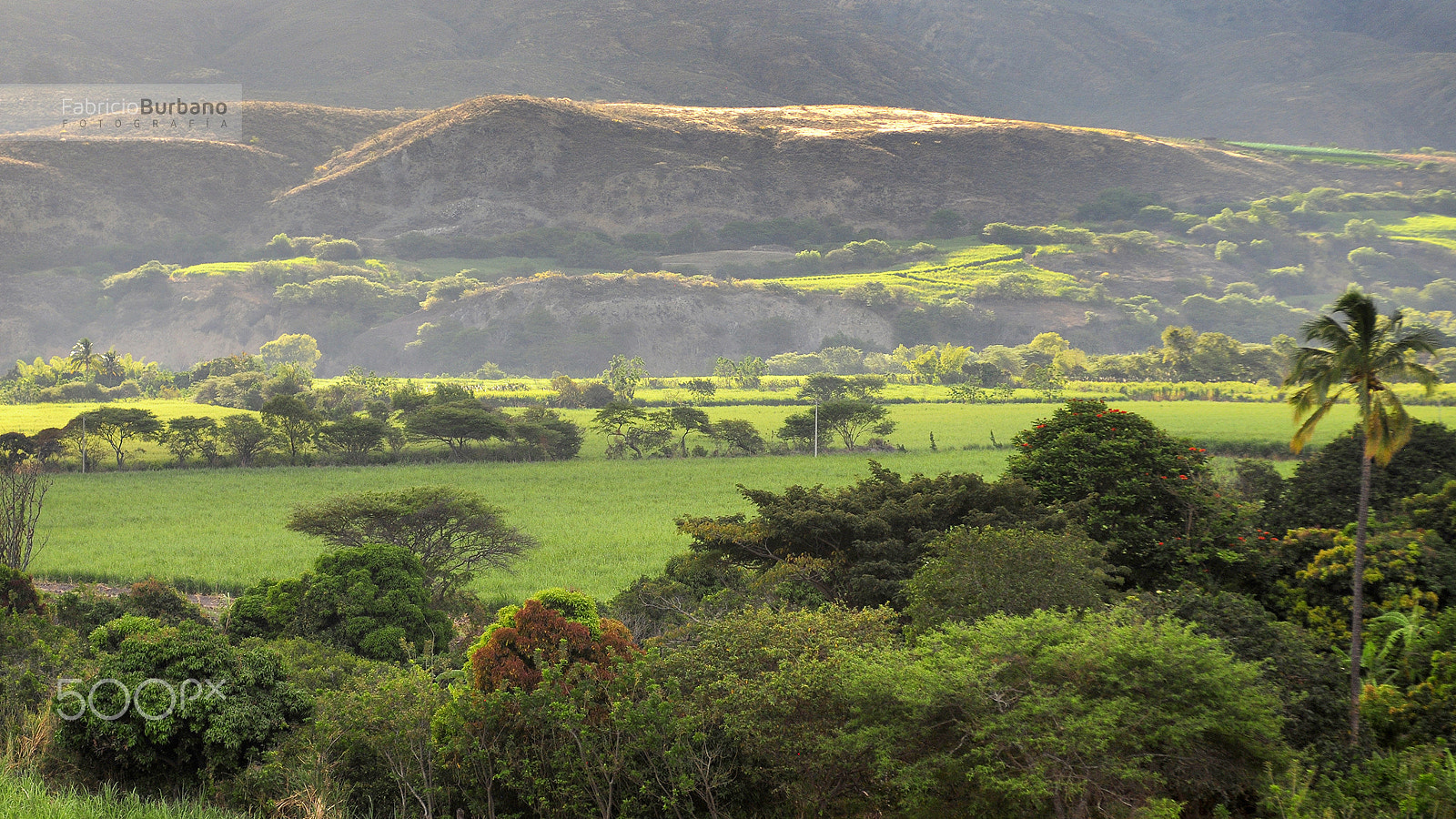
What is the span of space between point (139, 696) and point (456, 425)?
42002 millimetres

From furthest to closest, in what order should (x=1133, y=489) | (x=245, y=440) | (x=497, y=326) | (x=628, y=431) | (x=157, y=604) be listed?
(x=497, y=326) < (x=628, y=431) < (x=245, y=440) < (x=157, y=604) < (x=1133, y=489)

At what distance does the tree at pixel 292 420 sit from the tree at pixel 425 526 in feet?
99.3

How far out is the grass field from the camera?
29.0 metres

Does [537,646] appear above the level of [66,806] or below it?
below

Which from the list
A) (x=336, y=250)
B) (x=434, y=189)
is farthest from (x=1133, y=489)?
(x=434, y=189)

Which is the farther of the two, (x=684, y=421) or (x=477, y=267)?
(x=477, y=267)

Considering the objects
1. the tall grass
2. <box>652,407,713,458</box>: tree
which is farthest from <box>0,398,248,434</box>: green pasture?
the tall grass

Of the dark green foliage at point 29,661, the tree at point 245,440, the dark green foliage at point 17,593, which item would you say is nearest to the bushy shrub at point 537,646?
the dark green foliage at point 29,661

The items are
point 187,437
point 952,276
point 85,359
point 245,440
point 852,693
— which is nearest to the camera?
point 852,693

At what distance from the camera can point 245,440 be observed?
52.3 meters

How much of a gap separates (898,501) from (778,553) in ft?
8.90

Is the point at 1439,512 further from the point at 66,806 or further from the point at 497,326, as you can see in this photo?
the point at 497,326

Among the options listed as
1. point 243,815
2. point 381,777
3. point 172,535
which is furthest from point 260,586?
point 172,535

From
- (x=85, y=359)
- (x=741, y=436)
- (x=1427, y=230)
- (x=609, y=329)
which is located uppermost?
(x=1427, y=230)
